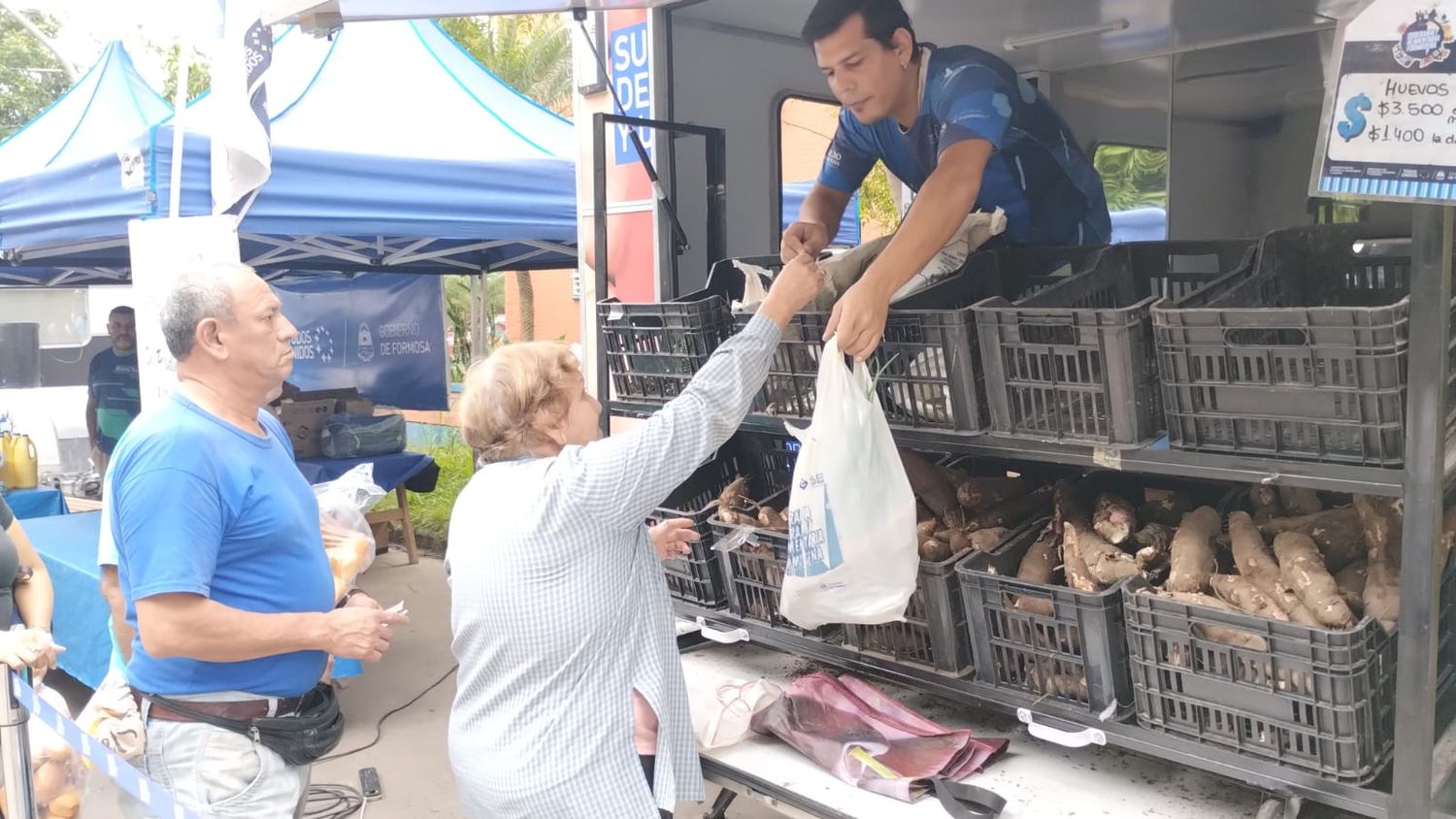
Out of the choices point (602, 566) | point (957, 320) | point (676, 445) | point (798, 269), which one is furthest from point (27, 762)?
point (957, 320)

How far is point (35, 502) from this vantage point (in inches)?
276

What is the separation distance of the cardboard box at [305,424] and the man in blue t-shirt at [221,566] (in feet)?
17.5

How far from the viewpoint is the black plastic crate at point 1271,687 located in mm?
1930

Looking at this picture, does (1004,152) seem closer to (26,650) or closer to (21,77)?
(26,650)

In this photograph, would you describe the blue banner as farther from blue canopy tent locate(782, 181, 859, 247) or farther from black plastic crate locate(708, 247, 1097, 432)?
black plastic crate locate(708, 247, 1097, 432)

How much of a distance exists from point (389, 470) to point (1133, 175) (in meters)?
5.26

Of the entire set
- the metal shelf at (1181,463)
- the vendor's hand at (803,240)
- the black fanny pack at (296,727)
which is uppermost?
the vendor's hand at (803,240)

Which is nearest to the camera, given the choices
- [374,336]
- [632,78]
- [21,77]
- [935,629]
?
[935,629]

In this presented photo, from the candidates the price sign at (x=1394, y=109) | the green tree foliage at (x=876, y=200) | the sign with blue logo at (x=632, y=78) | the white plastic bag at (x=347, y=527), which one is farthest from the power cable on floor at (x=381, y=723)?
the green tree foliage at (x=876, y=200)

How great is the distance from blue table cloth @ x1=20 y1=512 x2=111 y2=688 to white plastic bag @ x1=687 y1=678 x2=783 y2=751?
11.8 feet

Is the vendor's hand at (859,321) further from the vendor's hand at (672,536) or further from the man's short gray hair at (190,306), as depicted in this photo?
the man's short gray hair at (190,306)

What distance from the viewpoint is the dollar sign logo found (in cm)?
A: 178

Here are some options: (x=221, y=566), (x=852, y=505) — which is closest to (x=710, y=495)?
(x=852, y=505)

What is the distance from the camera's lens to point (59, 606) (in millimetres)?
5516
